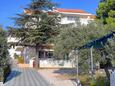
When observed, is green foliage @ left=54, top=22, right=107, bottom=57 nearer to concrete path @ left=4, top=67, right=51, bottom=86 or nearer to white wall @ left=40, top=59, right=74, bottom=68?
concrete path @ left=4, top=67, right=51, bottom=86

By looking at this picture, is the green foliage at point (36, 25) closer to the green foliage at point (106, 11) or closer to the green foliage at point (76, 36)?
the green foliage at point (106, 11)

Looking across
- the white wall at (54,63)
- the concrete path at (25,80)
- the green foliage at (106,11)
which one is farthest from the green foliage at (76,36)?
the white wall at (54,63)

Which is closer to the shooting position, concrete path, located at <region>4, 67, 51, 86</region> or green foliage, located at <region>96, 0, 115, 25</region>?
concrete path, located at <region>4, 67, 51, 86</region>

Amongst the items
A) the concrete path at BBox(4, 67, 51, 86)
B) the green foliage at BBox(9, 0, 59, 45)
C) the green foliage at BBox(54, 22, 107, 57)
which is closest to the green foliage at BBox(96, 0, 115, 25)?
the green foliage at BBox(9, 0, 59, 45)

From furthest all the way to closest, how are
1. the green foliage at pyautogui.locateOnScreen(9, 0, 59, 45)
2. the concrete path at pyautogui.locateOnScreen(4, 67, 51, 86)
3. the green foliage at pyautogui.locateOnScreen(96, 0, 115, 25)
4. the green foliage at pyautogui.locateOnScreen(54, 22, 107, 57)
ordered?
1. the green foliage at pyautogui.locateOnScreen(9, 0, 59, 45)
2. the green foliage at pyautogui.locateOnScreen(96, 0, 115, 25)
3. the green foliage at pyautogui.locateOnScreen(54, 22, 107, 57)
4. the concrete path at pyautogui.locateOnScreen(4, 67, 51, 86)

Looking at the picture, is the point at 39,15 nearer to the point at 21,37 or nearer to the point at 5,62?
the point at 21,37

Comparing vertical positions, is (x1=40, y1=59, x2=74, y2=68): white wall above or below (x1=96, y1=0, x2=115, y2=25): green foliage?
below

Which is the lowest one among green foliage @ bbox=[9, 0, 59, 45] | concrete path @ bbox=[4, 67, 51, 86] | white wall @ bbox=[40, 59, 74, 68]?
concrete path @ bbox=[4, 67, 51, 86]

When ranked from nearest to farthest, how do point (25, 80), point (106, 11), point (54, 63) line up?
1. point (25, 80)
2. point (106, 11)
3. point (54, 63)

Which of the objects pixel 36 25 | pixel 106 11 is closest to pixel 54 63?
pixel 36 25

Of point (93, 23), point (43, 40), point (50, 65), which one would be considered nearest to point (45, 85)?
point (93, 23)

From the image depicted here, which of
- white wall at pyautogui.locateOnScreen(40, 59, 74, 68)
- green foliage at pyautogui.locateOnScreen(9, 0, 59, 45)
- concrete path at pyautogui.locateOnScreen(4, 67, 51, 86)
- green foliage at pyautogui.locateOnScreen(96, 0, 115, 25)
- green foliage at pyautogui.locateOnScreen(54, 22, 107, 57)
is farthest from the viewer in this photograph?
white wall at pyautogui.locateOnScreen(40, 59, 74, 68)

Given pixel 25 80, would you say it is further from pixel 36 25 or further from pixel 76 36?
pixel 36 25

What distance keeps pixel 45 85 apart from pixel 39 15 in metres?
24.0
